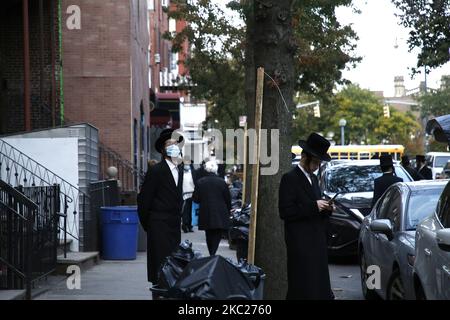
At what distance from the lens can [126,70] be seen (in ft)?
90.3

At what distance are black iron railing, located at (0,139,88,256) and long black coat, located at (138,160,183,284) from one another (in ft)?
21.2

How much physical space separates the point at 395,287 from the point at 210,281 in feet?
11.8

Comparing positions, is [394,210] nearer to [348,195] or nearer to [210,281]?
[210,281]

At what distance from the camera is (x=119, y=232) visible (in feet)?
59.2

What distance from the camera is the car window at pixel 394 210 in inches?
435

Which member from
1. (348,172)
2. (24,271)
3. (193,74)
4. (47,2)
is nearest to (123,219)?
(348,172)

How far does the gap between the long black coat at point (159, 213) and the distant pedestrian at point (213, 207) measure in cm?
459

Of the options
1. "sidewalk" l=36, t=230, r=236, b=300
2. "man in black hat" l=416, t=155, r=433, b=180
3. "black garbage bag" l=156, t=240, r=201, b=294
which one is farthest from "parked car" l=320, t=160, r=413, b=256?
"black garbage bag" l=156, t=240, r=201, b=294

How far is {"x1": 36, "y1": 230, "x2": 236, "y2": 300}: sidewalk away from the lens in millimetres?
12328

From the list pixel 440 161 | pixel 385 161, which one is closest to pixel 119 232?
pixel 385 161

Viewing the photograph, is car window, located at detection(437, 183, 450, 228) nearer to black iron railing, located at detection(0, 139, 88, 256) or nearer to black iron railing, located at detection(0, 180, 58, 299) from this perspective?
black iron railing, located at detection(0, 180, 58, 299)

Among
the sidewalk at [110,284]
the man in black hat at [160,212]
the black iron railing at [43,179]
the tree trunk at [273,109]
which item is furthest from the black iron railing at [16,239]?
the black iron railing at [43,179]

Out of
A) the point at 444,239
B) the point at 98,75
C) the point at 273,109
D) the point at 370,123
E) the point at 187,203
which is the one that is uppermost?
the point at 98,75
